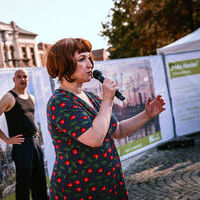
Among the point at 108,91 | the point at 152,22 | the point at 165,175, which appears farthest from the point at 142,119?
the point at 152,22

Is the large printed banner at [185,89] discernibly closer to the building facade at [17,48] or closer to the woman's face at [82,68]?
the woman's face at [82,68]

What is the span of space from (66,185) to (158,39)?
17.4m

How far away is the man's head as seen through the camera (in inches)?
154

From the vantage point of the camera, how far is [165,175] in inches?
204

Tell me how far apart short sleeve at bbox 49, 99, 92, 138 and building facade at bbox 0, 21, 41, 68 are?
3969 centimetres

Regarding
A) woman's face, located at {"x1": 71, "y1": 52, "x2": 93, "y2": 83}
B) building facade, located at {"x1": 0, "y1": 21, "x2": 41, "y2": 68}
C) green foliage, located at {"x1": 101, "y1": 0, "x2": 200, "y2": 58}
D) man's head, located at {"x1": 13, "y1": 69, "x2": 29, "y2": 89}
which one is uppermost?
building facade, located at {"x1": 0, "y1": 21, "x2": 41, "y2": 68}

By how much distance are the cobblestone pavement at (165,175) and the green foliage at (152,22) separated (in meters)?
10.5

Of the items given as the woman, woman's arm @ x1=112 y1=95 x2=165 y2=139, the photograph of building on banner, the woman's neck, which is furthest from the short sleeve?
the photograph of building on banner

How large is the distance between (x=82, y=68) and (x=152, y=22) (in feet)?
53.7

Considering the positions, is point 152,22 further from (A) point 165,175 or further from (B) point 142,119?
(B) point 142,119

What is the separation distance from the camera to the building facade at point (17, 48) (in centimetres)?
4056

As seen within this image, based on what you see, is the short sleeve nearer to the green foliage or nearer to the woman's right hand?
the woman's right hand

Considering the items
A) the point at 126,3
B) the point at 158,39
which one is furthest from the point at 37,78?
the point at 126,3

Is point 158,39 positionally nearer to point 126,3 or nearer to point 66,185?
point 126,3
